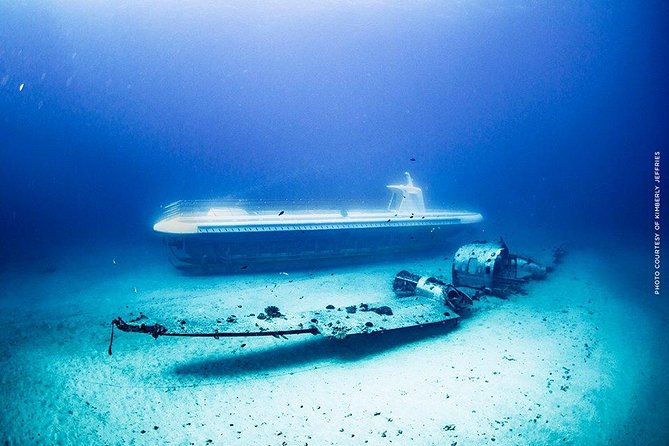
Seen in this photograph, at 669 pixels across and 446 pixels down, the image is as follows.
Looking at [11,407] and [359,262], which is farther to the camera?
[359,262]

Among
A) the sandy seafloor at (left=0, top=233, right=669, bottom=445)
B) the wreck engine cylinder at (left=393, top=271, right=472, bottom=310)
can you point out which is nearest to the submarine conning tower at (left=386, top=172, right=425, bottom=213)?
the wreck engine cylinder at (left=393, top=271, right=472, bottom=310)

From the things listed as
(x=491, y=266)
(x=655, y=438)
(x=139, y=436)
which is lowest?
(x=655, y=438)

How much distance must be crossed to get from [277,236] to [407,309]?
6.07 meters

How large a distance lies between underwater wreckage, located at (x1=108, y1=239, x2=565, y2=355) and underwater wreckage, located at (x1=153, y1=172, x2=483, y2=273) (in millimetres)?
3718

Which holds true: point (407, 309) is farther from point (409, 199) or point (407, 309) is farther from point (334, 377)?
point (409, 199)

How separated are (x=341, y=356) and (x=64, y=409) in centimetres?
449

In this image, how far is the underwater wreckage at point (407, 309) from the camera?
5348 millimetres

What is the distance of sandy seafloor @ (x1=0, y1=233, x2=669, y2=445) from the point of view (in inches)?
157

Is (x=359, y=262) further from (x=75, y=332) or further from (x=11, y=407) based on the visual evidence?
(x=11, y=407)

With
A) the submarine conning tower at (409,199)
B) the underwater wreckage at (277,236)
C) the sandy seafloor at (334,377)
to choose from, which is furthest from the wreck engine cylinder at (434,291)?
the submarine conning tower at (409,199)

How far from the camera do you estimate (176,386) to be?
190 inches

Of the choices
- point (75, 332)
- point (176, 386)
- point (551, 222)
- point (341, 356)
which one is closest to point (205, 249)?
point (75, 332)

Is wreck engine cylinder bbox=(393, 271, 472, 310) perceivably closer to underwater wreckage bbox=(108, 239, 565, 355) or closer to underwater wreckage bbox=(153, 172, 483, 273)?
underwater wreckage bbox=(108, 239, 565, 355)

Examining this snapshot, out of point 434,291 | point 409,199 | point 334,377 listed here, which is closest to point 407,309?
point 434,291
